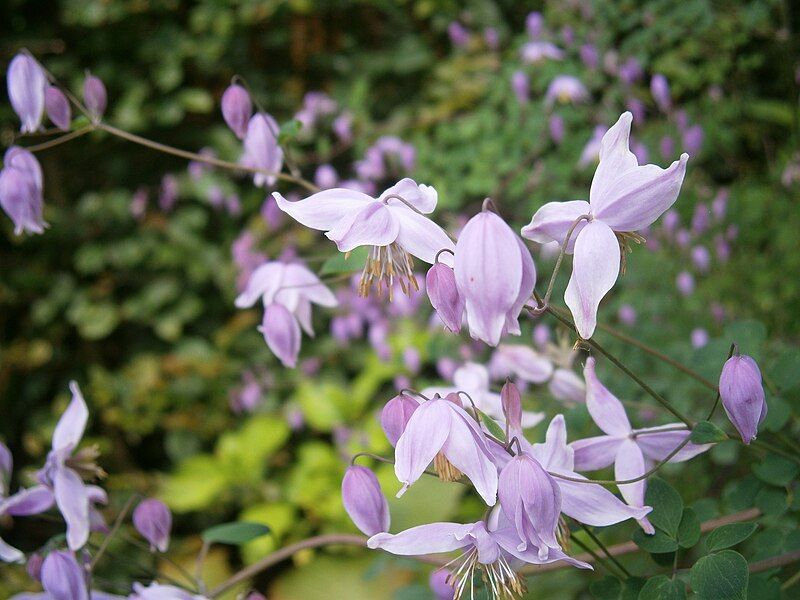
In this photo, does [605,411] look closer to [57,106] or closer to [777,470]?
[777,470]

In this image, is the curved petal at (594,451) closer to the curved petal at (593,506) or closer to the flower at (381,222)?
the curved petal at (593,506)

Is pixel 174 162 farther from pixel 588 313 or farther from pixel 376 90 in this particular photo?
pixel 588 313

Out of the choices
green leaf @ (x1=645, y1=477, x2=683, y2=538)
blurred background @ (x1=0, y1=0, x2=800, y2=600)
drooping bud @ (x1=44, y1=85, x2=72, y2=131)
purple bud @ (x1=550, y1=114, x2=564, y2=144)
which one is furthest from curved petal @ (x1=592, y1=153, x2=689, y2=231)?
purple bud @ (x1=550, y1=114, x2=564, y2=144)

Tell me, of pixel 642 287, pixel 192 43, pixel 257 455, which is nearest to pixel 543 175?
pixel 642 287

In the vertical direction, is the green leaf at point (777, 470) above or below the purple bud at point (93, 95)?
below

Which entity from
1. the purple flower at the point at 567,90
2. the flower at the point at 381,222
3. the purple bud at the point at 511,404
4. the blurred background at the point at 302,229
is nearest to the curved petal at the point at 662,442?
the purple bud at the point at 511,404

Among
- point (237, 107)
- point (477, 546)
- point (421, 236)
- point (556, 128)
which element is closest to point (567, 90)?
point (556, 128)

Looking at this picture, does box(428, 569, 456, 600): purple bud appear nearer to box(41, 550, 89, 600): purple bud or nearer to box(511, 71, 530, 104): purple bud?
box(41, 550, 89, 600): purple bud
